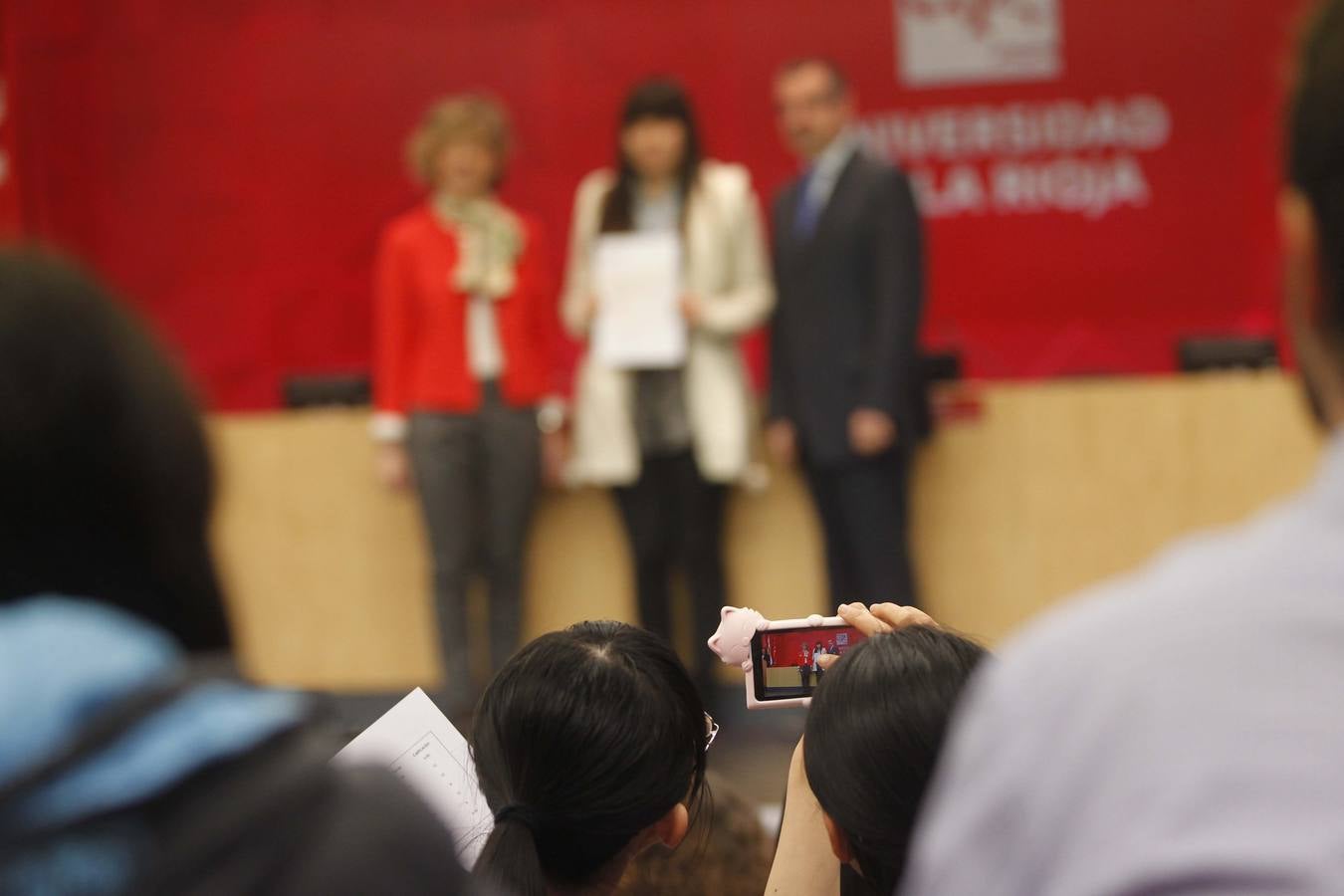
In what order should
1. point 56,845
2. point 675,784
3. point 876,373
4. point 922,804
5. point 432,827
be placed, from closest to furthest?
1. point 56,845
2. point 432,827
3. point 922,804
4. point 675,784
5. point 876,373

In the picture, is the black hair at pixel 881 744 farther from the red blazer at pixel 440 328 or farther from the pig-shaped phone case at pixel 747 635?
the red blazer at pixel 440 328

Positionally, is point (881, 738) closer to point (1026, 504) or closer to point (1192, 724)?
point (1192, 724)

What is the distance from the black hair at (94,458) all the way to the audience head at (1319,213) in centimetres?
49

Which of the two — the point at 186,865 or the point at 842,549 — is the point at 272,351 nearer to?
the point at 842,549

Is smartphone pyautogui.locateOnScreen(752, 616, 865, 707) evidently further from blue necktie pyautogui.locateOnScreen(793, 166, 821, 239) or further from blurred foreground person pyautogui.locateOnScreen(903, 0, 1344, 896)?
blue necktie pyautogui.locateOnScreen(793, 166, 821, 239)

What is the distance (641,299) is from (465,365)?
545 millimetres

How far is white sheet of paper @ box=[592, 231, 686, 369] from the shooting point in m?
4.86

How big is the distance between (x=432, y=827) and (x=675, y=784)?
76cm

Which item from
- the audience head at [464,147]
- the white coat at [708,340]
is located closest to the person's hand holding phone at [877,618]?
the white coat at [708,340]

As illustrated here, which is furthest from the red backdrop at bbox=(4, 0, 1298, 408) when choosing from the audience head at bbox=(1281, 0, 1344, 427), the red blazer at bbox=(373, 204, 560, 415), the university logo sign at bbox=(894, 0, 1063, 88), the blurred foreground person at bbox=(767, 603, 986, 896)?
the audience head at bbox=(1281, 0, 1344, 427)

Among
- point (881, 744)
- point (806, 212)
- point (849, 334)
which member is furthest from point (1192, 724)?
point (806, 212)

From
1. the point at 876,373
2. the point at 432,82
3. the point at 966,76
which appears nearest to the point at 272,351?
the point at 432,82

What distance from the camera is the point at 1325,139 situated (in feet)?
2.45

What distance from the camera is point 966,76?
22.3 feet
